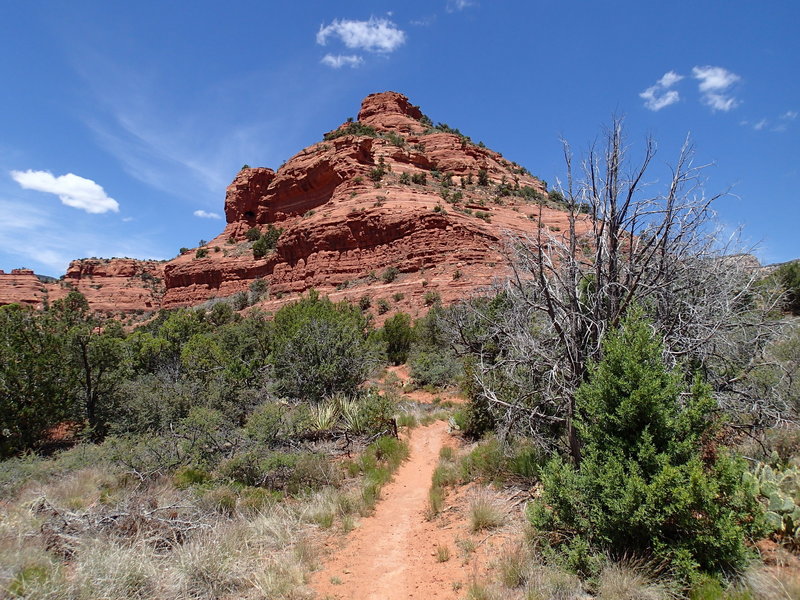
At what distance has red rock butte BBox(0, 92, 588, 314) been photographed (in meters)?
33.0

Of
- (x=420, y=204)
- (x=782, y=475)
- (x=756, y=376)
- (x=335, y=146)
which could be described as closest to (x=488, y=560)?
(x=782, y=475)

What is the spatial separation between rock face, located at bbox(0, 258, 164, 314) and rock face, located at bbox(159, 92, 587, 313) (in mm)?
18678

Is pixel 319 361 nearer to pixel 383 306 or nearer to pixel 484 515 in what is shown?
pixel 484 515

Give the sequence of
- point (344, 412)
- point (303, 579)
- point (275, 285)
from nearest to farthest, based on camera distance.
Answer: point (303, 579)
point (344, 412)
point (275, 285)

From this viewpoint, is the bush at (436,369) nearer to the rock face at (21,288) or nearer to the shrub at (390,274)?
the shrub at (390,274)

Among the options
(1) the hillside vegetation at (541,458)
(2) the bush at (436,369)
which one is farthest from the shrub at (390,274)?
(1) the hillside vegetation at (541,458)

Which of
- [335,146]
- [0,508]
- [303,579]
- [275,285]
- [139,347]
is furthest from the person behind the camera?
[335,146]

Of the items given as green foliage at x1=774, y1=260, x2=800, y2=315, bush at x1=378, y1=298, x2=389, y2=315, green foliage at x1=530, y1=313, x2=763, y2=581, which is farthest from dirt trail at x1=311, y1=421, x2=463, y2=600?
bush at x1=378, y1=298, x2=389, y2=315

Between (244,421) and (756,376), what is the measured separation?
950 centimetres

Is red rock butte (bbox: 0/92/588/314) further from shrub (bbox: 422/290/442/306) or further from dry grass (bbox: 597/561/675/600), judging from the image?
dry grass (bbox: 597/561/675/600)

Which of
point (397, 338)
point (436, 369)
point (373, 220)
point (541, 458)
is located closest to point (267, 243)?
point (373, 220)

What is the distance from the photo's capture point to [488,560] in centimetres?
452

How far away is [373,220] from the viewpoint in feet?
119

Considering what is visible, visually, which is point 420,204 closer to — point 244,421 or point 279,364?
point 279,364
